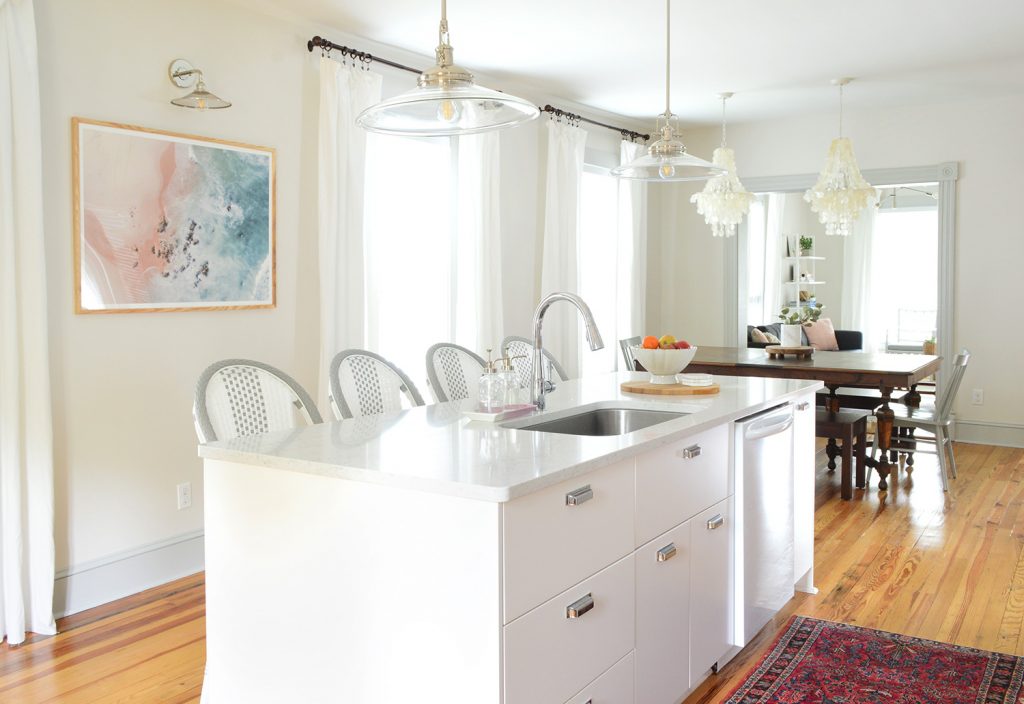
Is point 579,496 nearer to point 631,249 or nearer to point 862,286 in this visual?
point 631,249

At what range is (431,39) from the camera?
15.8 ft

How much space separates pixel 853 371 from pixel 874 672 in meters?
2.55

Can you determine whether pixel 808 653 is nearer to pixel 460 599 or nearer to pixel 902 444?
pixel 460 599

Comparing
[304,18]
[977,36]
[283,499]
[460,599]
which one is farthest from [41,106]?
[977,36]

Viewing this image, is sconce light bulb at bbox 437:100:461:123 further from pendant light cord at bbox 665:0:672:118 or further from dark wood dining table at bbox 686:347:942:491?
dark wood dining table at bbox 686:347:942:491

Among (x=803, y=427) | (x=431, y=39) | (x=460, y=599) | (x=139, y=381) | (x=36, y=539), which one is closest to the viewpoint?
(x=460, y=599)

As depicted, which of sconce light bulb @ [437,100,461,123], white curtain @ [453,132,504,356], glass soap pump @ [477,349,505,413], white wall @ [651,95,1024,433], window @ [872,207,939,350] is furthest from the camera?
window @ [872,207,939,350]

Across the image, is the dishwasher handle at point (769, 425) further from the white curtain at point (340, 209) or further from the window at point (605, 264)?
the window at point (605, 264)

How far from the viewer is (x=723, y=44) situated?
16.1 feet

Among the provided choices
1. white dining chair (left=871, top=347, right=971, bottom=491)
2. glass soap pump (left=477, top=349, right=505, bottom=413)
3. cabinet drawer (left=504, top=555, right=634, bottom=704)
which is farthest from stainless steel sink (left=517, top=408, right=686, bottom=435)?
white dining chair (left=871, top=347, right=971, bottom=491)

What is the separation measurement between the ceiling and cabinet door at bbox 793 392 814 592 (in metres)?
2.04

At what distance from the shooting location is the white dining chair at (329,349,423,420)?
118 inches

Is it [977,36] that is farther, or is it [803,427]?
[977,36]

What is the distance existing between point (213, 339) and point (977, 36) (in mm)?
4358
